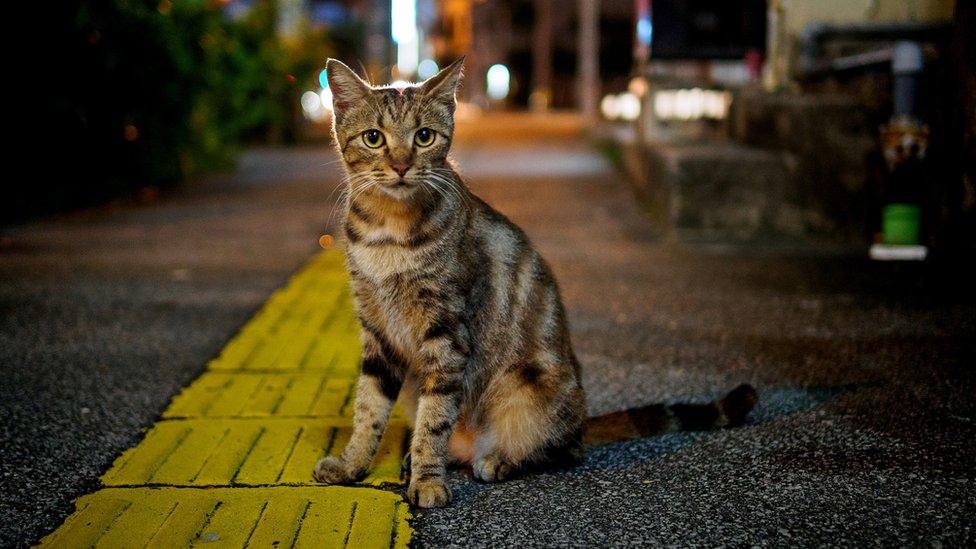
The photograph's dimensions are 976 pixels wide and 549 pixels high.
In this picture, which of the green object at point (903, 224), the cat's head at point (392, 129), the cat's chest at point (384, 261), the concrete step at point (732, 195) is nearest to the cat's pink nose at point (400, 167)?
the cat's head at point (392, 129)

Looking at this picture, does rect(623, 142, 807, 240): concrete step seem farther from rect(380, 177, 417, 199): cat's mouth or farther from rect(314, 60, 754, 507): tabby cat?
rect(380, 177, 417, 199): cat's mouth

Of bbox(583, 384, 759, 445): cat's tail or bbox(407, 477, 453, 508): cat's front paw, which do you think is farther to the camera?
bbox(583, 384, 759, 445): cat's tail

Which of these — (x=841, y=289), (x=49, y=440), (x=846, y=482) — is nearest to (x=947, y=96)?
(x=841, y=289)

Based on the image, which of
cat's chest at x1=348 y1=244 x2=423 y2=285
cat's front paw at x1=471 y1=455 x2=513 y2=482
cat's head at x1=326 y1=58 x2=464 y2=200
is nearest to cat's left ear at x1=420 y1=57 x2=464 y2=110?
cat's head at x1=326 y1=58 x2=464 y2=200

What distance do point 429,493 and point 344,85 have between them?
4.55 ft

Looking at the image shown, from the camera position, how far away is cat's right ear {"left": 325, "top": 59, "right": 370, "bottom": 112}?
3.17 metres

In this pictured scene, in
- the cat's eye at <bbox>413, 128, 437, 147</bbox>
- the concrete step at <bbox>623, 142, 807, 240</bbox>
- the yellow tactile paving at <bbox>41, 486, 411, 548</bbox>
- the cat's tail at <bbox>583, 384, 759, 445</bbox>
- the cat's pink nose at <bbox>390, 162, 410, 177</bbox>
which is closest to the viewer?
the yellow tactile paving at <bbox>41, 486, 411, 548</bbox>

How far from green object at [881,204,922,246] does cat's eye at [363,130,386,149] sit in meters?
3.86

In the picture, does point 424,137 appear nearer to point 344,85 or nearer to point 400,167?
point 400,167

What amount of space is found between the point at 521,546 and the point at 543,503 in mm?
313

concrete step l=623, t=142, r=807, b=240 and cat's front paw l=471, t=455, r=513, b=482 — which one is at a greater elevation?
concrete step l=623, t=142, r=807, b=240

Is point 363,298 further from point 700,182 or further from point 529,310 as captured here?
point 700,182

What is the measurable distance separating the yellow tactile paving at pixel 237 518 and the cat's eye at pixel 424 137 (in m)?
1.16

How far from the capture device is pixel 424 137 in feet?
→ 10.4
